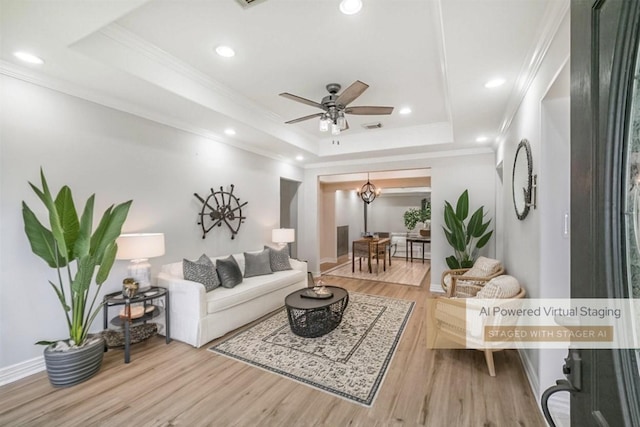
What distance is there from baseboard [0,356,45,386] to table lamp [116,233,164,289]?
97cm

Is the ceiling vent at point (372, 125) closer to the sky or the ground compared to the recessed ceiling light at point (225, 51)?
closer to the sky

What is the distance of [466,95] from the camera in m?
2.92

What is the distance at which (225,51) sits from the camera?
8.43ft

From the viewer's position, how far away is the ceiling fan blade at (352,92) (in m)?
2.41

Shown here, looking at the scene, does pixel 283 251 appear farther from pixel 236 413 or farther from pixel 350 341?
pixel 236 413

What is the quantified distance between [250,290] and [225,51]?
106 inches

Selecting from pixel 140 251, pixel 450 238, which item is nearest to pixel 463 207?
pixel 450 238

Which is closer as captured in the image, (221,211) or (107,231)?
(107,231)

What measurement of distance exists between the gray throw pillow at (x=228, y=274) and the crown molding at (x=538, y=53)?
374 cm

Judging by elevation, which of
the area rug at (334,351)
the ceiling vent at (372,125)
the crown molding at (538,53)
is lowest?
the area rug at (334,351)

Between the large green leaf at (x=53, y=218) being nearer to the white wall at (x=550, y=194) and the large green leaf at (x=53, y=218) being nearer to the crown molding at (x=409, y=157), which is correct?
the white wall at (x=550, y=194)

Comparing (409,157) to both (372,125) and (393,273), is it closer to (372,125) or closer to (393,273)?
(372,125)

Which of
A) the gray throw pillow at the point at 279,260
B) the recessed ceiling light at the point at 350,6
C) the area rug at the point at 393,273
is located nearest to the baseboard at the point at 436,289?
the area rug at the point at 393,273

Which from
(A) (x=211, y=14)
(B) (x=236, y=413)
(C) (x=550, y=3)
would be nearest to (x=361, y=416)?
(B) (x=236, y=413)
